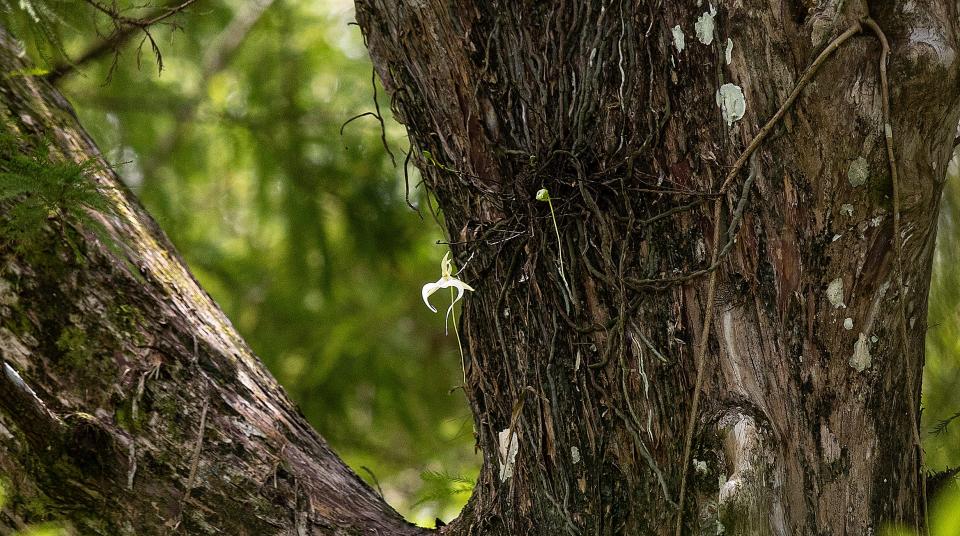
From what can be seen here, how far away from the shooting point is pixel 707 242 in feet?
5.51

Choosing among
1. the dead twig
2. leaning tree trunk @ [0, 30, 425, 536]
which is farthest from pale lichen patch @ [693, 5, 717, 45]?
leaning tree trunk @ [0, 30, 425, 536]

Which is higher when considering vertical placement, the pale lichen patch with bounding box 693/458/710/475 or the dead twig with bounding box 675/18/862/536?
the dead twig with bounding box 675/18/862/536

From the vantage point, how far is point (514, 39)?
1.78 meters

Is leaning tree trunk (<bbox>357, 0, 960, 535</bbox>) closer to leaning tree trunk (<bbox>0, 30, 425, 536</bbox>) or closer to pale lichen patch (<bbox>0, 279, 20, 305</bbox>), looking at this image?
leaning tree trunk (<bbox>0, 30, 425, 536</bbox>)

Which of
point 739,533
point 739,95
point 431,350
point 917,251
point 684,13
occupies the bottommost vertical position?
point 739,533

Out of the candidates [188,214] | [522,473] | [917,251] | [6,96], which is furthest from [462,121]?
[188,214]

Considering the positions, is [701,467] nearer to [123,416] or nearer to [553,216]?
[553,216]

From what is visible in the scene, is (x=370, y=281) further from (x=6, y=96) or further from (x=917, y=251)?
(x=917, y=251)

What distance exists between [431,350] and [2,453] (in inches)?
141

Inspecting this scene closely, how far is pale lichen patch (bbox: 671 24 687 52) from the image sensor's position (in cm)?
167

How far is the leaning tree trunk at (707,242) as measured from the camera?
1629 millimetres

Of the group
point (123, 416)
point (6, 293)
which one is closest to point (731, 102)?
point (123, 416)

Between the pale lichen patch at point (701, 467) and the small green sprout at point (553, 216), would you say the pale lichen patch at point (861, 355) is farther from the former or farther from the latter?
the small green sprout at point (553, 216)

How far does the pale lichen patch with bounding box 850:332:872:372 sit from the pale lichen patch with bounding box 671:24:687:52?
64 cm
